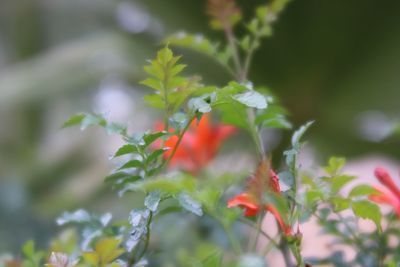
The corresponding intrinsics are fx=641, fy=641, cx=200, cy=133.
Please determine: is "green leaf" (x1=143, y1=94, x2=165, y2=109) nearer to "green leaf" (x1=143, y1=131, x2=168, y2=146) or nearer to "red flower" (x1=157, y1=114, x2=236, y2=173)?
"green leaf" (x1=143, y1=131, x2=168, y2=146)

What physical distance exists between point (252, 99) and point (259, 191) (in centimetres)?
6

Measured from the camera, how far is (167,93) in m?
0.35

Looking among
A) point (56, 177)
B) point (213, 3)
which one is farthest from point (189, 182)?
point (56, 177)

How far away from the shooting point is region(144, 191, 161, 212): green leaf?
317mm

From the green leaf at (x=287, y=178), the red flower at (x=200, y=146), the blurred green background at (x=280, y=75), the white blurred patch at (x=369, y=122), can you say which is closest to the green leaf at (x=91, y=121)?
the green leaf at (x=287, y=178)

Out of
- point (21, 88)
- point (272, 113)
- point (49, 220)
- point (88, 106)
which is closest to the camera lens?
point (272, 113)

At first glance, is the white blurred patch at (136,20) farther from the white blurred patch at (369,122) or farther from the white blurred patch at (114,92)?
the white blurred patch at (369,122)

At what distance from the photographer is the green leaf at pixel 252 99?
1.03 feet

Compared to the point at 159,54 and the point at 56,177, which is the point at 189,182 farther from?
the point at 56,177

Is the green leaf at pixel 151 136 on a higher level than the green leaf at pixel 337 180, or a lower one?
higher

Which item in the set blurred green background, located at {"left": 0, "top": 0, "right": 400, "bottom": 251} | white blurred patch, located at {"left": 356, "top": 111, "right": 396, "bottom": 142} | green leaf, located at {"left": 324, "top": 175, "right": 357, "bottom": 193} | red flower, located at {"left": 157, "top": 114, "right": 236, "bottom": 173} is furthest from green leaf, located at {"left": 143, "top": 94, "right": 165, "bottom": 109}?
white blurred patch, located at {"left": 356, "top": 111, "right": 396, "bottom": 142}

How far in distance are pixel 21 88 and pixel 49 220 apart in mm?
663

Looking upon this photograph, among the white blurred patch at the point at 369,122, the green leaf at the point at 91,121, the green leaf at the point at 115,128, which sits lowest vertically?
the white blurred patch at the point at 369,122

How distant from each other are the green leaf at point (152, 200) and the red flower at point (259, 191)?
1.5 inches
